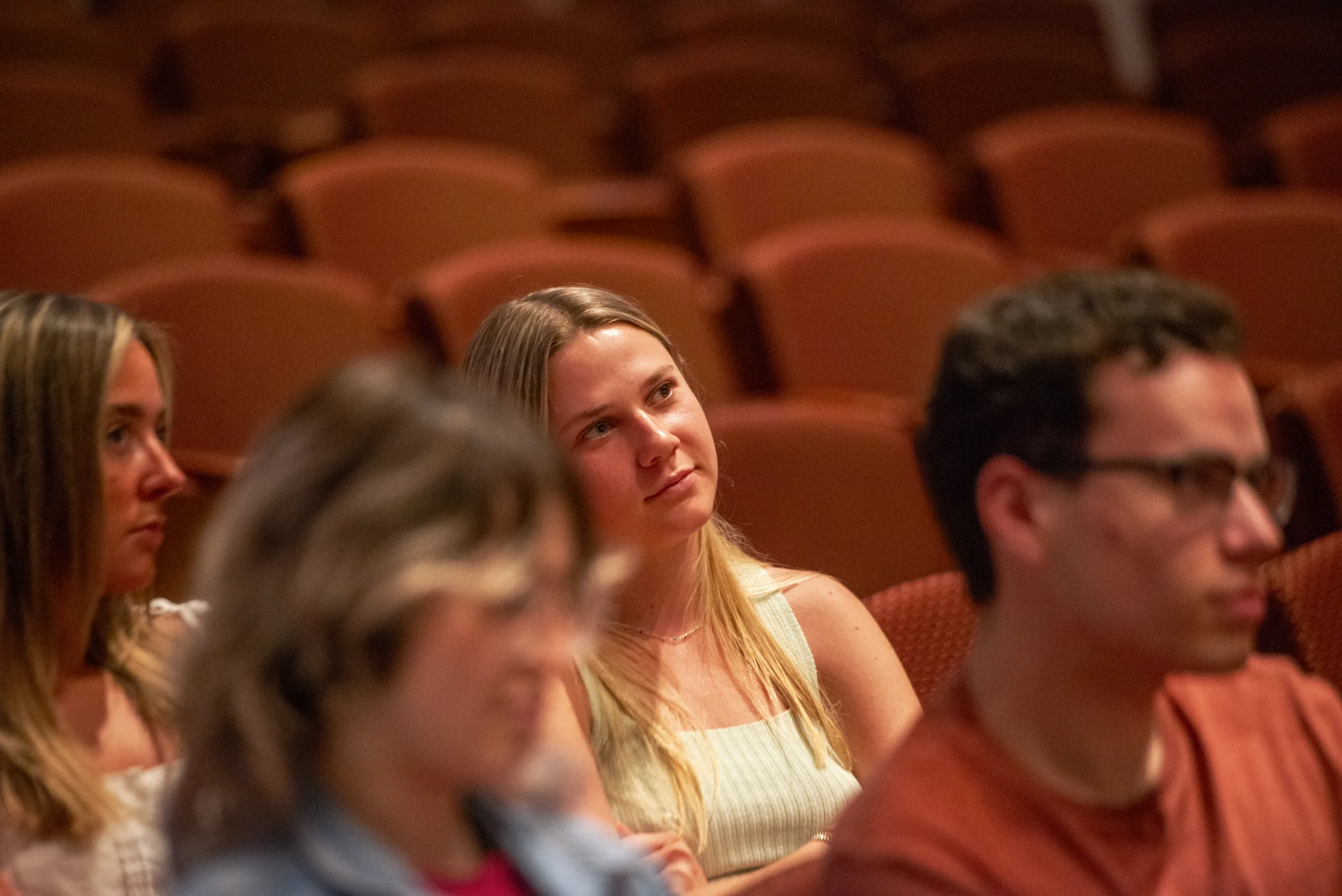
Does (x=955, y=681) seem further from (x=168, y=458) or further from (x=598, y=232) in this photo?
(x=598, y=232)

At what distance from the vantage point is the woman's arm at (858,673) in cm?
88

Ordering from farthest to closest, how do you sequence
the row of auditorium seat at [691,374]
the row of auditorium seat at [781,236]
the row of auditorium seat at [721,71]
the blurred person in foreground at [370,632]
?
1. the row of auditorium seat at [721,71]
2. the row of auditorium seat at [781,236]
3. the row of auditorium seat at [691,374]
4. the blurred person in foreground at [370,632]

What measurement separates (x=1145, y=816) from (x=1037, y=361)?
7.1 inches

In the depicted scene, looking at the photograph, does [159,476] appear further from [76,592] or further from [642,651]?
[642,651]

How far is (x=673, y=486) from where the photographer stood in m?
0.84

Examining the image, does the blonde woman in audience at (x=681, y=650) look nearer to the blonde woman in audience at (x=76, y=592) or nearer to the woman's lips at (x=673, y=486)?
the woman's lips at (x=673, y=486)

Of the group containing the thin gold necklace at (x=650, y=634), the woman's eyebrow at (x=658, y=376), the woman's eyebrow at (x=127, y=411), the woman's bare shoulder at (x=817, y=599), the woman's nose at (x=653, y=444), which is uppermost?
the woman's eyebrow at (x=127, y=411)

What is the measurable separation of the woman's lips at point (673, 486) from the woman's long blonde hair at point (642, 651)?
0.07m

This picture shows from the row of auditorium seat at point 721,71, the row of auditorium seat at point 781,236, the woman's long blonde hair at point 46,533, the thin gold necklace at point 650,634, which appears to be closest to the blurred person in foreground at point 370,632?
the woman's long blonde hair at point 46,533

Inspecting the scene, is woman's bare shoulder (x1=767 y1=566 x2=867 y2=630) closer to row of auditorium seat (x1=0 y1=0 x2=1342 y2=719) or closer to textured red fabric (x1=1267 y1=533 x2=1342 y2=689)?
row of auditorium seat (x1=0 y1=0 x2=1342 y2=719)

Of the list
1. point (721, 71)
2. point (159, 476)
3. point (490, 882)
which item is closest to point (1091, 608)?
point (490, 882)

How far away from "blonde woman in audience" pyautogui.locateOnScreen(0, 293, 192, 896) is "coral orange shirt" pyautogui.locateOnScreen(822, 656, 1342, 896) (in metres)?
0.38

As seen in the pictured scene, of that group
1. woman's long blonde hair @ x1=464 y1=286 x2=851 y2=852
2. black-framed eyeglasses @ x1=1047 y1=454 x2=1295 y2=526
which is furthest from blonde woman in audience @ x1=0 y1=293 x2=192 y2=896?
black-framed eyeglasses @ x1=1047 y1=454 x2=1295 y2=526

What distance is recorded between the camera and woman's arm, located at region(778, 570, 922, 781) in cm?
88
